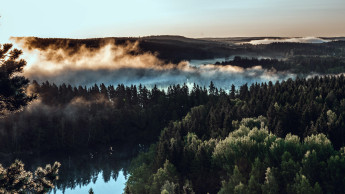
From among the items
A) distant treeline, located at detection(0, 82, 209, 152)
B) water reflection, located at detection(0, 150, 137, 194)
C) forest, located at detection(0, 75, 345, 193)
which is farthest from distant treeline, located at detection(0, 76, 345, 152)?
water reflection, located at detection(0, 150, 137, 194)

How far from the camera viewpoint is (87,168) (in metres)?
128

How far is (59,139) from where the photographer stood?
145 metres

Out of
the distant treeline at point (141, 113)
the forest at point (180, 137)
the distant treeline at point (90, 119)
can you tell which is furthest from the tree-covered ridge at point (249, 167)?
the distant treeline at point (90, 119)

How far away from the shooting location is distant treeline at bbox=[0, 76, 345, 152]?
98.4m

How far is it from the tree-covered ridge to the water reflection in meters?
33.3

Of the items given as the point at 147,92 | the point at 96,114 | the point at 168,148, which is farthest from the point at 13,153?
the point at 168,148

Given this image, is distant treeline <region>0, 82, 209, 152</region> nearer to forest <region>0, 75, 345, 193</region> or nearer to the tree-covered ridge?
forest <region>0, 75, 345, 193</region>

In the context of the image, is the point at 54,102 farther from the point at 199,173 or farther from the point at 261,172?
the point at 261,172

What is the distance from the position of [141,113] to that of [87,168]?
141 feet

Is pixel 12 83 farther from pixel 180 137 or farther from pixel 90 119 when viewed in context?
pixel 90 119

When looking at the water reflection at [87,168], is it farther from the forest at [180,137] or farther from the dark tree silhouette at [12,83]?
the dark tree silhouette at [12,83]

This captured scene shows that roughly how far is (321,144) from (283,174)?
12.2 metres

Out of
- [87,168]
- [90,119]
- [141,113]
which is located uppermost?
[141,113]

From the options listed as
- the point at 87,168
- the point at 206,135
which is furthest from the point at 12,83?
the point at 87,168
